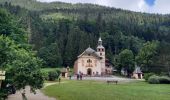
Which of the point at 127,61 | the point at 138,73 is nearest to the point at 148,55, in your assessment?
the point at 138,73

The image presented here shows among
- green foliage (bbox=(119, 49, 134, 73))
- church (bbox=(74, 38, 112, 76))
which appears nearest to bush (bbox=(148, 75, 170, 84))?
green foliage (bbox=(119, 49, 134, 73))

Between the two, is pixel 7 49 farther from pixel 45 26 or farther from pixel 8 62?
pixel 45 26

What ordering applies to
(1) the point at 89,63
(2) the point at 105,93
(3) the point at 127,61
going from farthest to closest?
(1) the point at 89,63 < (3) the point at 127,61 < (2) the point at 105,93

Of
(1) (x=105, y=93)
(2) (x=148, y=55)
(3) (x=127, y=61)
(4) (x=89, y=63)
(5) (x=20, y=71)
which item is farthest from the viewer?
(4) (x=89, y=63)

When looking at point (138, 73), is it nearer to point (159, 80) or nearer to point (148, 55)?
point (148, 55)

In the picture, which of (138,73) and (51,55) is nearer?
(138,73)

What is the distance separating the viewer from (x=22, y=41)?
6512cm

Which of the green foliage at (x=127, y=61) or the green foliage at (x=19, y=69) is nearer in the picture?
the green foliage at (x=19, y=69)

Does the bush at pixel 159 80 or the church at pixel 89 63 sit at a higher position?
the church at pixel 89 63

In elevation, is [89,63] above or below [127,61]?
below

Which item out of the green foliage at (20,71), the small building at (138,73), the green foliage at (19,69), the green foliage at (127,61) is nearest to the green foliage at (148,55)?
the small building at (138,73)

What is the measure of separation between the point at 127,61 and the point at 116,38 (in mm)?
37080

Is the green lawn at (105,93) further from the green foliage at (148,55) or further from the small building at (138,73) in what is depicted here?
the small building at (138,73)

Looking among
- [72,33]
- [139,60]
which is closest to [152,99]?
[139,60]
